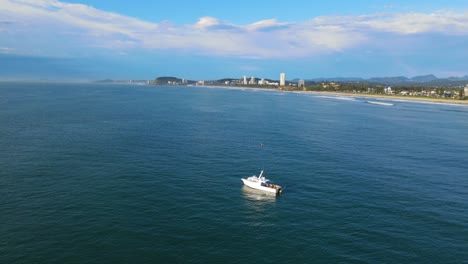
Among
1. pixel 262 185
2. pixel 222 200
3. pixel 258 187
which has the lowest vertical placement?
pixel 222 200

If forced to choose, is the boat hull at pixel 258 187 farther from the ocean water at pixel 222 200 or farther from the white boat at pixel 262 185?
the ocean water at pixel 222 200

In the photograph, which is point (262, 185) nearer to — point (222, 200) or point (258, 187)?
point (258, 187)

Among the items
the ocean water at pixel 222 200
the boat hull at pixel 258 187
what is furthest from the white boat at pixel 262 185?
the ocean water at pixel 222 200

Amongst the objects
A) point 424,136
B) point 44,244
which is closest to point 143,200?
point 44,244

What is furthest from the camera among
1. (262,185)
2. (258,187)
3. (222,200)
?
(258,187)

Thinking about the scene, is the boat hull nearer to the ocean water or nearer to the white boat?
the white boat

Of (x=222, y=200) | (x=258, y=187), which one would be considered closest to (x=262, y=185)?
(x=258, y=187)

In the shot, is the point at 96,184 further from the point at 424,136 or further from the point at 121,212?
the point at 424,136

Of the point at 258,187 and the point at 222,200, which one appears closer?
the point at 222,200

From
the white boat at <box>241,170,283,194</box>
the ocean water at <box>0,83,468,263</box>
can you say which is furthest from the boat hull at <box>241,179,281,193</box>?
the ocean water at <box>0,83,468,263</box>

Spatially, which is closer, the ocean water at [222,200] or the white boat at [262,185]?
the ocean water at [222,200]
